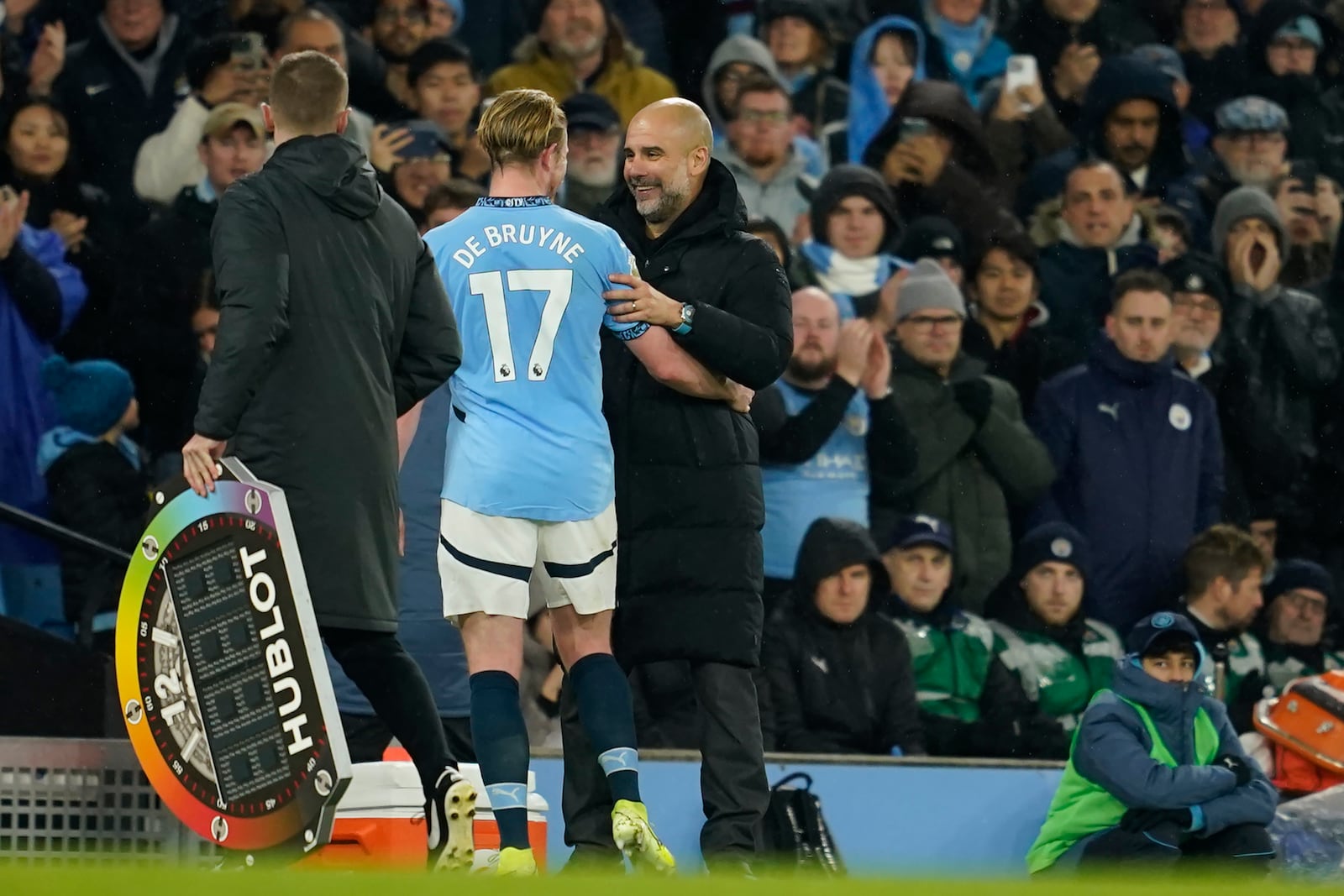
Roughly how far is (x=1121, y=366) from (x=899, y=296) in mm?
1083

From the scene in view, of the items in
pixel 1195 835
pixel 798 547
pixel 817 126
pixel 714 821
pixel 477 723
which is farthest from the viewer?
pixel 817 126

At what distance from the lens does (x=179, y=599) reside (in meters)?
5.58

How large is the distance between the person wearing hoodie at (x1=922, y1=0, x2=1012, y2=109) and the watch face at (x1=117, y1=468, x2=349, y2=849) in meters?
6.08

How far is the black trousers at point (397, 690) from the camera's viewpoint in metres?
5.62

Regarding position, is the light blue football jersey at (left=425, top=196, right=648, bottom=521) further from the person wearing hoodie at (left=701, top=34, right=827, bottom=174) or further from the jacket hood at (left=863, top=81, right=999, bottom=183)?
the jacket hood at (left=863, top=81, right=999, bottom=183)

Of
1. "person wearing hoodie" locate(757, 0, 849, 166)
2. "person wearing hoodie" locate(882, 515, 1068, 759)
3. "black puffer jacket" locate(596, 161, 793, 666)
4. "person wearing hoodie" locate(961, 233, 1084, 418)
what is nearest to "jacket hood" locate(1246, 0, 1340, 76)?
"person wearing hoodie" locate(961, 233, 1084, 418)

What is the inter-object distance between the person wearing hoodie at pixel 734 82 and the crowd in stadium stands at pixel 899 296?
16 mm

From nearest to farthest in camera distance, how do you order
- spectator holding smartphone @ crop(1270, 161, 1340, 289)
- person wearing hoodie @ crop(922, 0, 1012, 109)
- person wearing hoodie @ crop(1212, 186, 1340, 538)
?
person wearing hoodie @ crop(1212, 186, 1340, 538) → person wearing hoodie @ crop(922, 0, 1012, 109) → spectator holding smartphone @ crop(1270, 161, 1340, 289)

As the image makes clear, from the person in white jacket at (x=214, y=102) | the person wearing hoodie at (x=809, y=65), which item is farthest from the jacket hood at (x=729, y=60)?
the person in white jacket at (x=214, y=102)

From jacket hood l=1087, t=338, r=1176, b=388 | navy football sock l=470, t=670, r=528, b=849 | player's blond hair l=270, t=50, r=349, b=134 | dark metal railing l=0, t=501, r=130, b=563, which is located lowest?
navy football sock l=470, t=670, r=528, b=849

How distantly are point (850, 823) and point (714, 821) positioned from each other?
95.2 inches

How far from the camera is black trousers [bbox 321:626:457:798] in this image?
5.62 m

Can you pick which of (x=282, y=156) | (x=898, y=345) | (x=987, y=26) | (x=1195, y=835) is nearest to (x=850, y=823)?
(x=1195, y=835)

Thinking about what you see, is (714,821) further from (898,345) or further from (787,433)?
(898,345)
